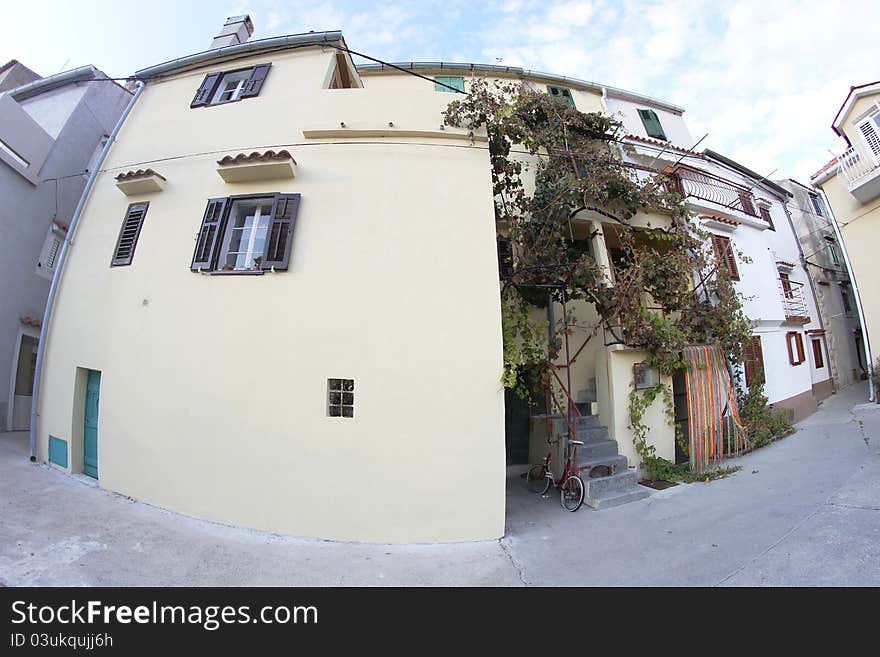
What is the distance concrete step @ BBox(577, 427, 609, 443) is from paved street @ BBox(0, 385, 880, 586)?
1.11 meters

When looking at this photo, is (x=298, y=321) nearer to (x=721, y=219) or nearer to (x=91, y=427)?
(x=91, y=427)

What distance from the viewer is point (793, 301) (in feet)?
37.0

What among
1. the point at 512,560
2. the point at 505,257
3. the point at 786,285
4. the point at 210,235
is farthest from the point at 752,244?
the point at 210,235

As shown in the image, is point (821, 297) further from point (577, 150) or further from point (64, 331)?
point (64, 331)

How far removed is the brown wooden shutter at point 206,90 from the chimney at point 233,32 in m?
1.88

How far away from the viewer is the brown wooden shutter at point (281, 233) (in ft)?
15.6

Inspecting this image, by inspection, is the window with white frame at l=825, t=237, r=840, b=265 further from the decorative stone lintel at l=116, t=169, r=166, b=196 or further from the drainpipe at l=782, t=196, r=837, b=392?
the decorative stone lintel at l=116, t=169, r=166, b=196

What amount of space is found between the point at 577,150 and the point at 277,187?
5.54 meters

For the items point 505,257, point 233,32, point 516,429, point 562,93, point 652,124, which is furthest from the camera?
point 652,124

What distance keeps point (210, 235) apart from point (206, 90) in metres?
3.62

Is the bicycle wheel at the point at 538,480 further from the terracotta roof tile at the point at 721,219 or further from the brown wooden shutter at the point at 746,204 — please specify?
the brown wooden shutter at the point at 746,204

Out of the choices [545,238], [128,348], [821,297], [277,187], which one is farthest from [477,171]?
[821,297]

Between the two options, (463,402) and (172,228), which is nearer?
(463,402)

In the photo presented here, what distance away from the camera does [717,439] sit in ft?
22.3
